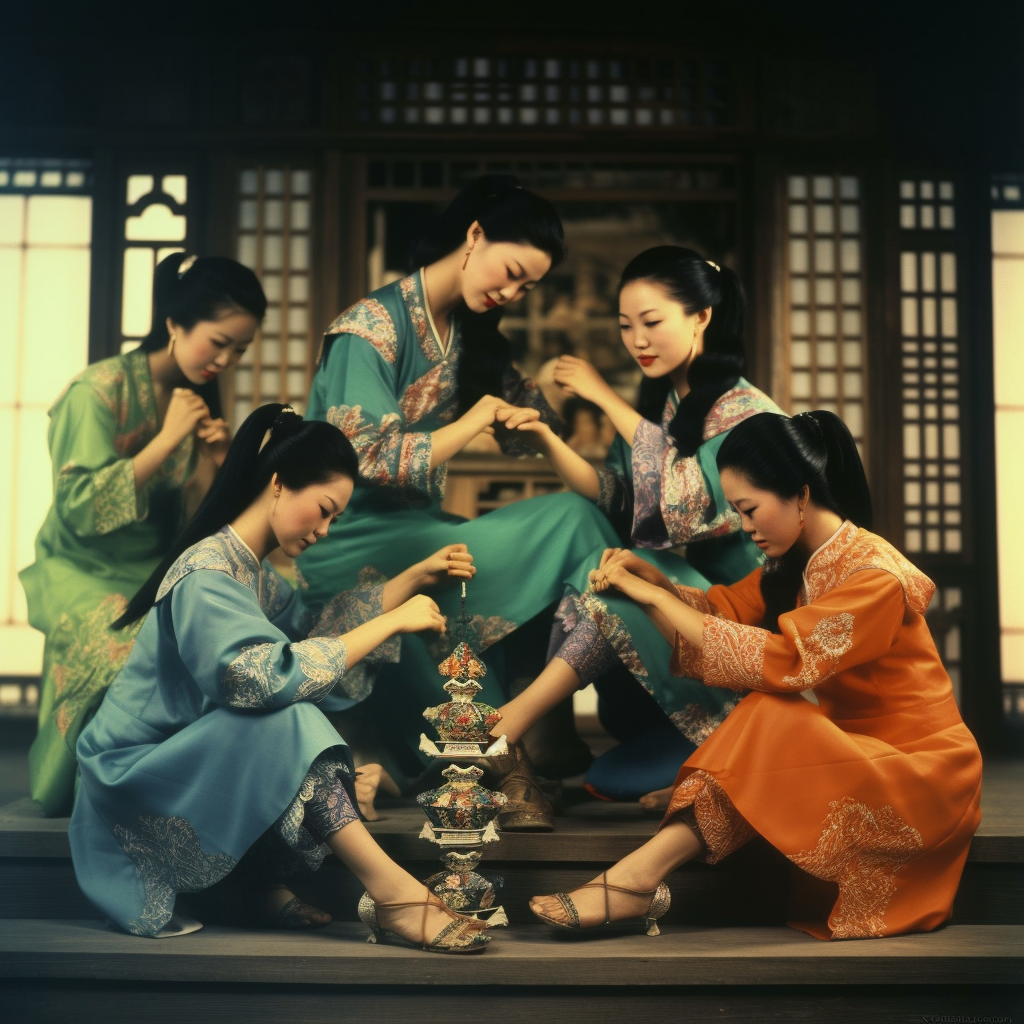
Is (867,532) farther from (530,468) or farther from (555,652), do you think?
(530,468)

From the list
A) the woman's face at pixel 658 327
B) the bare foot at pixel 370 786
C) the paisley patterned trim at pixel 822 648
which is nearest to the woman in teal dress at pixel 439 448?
Answer: the bare foot at pixel 370 786

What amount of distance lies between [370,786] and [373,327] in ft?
3.84

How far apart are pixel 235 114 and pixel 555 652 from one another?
2477 mm

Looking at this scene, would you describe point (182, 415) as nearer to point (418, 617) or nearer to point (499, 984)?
point (418, 617)

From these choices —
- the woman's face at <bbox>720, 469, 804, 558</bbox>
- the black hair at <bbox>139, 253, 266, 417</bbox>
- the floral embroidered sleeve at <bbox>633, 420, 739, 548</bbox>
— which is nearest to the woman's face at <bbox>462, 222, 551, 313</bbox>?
the floral embroidered sleeve at <bbox>633, 420, 739, 548</bbox>

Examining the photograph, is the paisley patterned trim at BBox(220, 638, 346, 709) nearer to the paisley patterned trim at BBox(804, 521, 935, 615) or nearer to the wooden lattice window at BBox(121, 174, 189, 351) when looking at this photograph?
the paisley patterned trim at BBox(804, 521, 935, 615)

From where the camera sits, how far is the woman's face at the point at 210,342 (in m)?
3.56

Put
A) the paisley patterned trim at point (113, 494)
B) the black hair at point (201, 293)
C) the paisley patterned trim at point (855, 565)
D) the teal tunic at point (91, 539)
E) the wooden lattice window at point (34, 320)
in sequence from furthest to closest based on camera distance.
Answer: the wooden lattice window at point (34, 320), the black hair at point (201, 293), the paisley patterned trim at point (113, 494), the teal tunic at point (91, 539), the paisley patterned trim at point (855, 565)

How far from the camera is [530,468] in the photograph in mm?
5434

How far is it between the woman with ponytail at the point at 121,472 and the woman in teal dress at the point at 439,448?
42 centimetres

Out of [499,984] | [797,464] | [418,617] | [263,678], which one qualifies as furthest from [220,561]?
[797,464]

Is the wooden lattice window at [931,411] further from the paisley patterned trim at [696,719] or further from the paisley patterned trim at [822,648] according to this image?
the paisley patterned trim at [822,648]

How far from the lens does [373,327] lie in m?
3.32

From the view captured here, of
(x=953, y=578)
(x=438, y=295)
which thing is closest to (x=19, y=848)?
(x=438, y=295)
